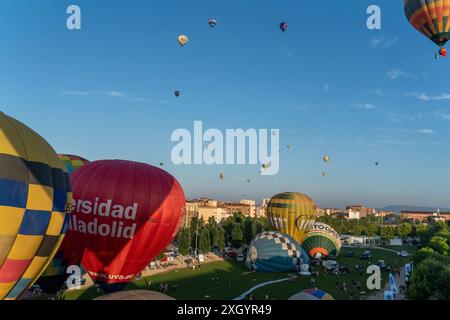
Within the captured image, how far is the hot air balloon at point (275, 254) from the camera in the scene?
33875 millimetres

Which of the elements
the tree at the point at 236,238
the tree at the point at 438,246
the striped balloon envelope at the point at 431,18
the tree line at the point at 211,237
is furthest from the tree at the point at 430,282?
the tree at the point at 236,238

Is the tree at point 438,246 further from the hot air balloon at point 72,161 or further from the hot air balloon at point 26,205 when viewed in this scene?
the hot air balloon at point 26,205

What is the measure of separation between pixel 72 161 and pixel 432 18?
1103 inches

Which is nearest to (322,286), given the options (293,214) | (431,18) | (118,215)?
(293,214)

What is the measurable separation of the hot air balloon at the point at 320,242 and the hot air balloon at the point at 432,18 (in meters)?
22.8

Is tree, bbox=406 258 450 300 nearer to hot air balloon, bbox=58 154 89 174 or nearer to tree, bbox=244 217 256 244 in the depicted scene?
hot air balloon, bbox=58 154 89 174

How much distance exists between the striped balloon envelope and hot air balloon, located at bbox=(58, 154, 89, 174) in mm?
27074

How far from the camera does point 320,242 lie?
41.2 metres

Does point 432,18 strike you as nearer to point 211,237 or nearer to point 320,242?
point 320,242

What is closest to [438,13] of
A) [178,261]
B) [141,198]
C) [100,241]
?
[141,198]

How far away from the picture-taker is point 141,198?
61.1ft

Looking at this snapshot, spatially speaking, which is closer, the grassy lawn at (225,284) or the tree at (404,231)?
the grassy lawn at (225,284)
